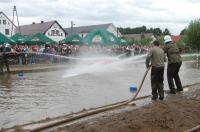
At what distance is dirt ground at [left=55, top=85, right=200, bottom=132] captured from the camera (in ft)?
29.3

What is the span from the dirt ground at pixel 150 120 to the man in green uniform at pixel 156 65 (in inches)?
46.5

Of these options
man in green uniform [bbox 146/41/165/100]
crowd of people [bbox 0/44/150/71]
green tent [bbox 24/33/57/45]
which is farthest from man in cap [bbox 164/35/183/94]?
green tent [bbox 24/33/57/45]

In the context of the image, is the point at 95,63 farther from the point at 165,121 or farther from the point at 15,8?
the point at 15,8

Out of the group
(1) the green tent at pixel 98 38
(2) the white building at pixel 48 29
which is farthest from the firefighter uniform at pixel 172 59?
(2) the white building at pixel 48 29

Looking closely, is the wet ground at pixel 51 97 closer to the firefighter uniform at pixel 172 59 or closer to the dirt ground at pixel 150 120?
the firefighter uniform at pixel 172 59

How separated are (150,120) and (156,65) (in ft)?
12.7

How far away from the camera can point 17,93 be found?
615 inches

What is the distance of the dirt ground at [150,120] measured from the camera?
8.93 m

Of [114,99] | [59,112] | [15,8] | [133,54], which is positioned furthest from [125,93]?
[15,8]

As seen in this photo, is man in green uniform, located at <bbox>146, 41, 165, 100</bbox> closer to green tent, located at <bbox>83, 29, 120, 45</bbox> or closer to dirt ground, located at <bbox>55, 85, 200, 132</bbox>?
dirt ground, located at <bbox>55, 85, 200, 132</bbox>

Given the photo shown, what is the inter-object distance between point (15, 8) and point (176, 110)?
48.0 metres

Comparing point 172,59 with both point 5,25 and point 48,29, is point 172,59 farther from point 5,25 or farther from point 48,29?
point 5,25

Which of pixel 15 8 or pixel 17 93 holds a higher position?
pixel 15 8

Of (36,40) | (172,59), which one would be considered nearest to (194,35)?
(36,40)
